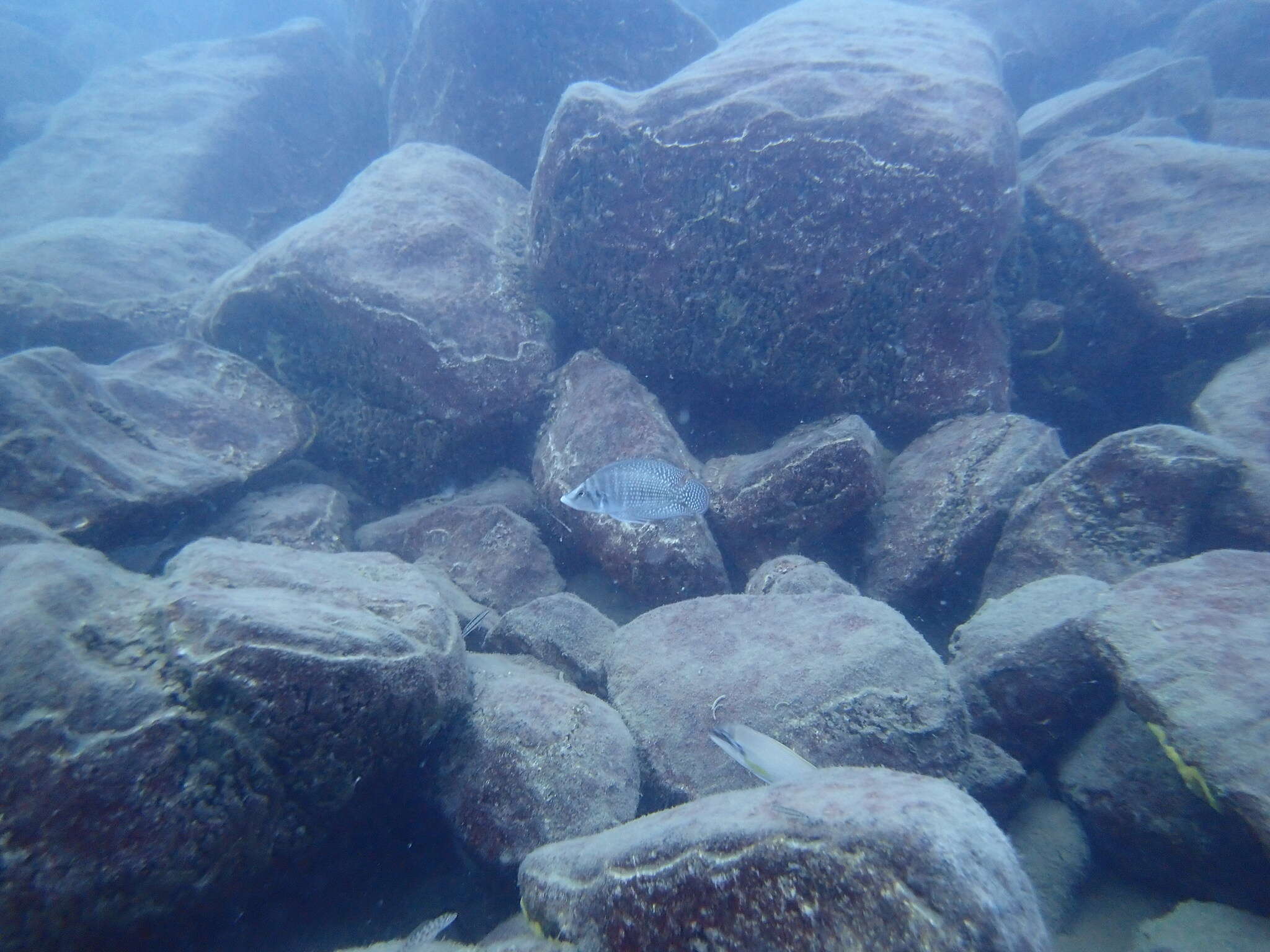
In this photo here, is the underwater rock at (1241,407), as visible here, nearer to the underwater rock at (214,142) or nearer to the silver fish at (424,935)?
the silver fish at (424,935)

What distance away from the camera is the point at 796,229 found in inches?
210

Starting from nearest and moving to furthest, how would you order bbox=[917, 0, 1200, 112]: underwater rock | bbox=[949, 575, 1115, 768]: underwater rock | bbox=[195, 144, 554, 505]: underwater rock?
bbox=[949, 575, 1115, 768]: underwater rock
bbox=[195, 144, 554, 505]: underwater rock
bbox=[917, 0, 1200, 112]: underwater rock

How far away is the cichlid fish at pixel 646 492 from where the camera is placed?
148 inches

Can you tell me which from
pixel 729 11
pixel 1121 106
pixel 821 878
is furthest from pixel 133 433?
pixel 729 11

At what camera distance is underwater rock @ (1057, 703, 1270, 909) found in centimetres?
274

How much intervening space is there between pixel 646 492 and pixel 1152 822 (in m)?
3.17

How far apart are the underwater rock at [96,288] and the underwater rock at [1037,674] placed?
31.3ft

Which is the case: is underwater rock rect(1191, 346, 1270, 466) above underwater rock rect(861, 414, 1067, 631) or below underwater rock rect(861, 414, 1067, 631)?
above

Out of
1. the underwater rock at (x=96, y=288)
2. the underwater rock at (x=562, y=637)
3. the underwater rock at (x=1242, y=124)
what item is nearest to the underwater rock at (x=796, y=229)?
the underwater rock at (x=562, y=637)

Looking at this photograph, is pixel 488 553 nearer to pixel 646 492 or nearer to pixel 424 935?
pixel 646 492

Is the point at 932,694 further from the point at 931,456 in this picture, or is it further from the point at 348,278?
the point at 348,278

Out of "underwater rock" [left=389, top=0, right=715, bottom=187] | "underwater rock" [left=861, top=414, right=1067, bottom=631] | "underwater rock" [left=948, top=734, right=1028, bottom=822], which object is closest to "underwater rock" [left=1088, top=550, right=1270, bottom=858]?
"underwater rock" [left=948, top=734, right=1028, bottom=822]

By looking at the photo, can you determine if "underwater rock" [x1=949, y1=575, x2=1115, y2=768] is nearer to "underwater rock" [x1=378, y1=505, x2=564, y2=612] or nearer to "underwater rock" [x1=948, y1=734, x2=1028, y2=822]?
"underwater rock" [x1=948, y1=734, x2=1028, y2=822]

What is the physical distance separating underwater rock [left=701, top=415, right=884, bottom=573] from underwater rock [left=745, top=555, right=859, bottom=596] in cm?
32
